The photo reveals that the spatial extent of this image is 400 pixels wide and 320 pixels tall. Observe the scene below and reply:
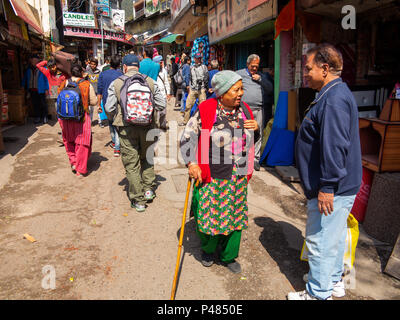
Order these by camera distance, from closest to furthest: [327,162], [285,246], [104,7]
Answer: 1. [327,162]
2. [285,246]
3. [104,7]

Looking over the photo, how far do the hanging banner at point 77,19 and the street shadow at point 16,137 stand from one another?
62.6 feet

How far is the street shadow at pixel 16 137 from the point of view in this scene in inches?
286

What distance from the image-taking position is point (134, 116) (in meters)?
3.95

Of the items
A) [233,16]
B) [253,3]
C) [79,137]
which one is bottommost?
[79,137]

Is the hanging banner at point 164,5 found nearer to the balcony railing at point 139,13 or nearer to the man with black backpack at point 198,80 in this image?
the balcony railing at point 139,13

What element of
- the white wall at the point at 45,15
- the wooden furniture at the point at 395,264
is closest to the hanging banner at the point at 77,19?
the white wall at the point at 45,15

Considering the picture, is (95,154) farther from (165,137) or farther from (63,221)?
(63,221)

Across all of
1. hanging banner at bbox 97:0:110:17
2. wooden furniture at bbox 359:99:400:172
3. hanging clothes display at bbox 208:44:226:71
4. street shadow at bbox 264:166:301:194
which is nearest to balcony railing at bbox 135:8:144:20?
hanging banner at bbox 97:0:110:17

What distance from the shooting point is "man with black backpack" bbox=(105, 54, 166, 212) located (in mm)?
3959

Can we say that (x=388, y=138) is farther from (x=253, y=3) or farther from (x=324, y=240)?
(x=253, y=3)

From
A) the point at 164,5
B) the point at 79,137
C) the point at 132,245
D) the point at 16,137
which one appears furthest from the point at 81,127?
the point at 164,5

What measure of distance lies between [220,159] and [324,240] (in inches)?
40.9

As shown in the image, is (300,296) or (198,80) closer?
(300,296)

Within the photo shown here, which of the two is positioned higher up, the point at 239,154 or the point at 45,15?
the point at 45,15
